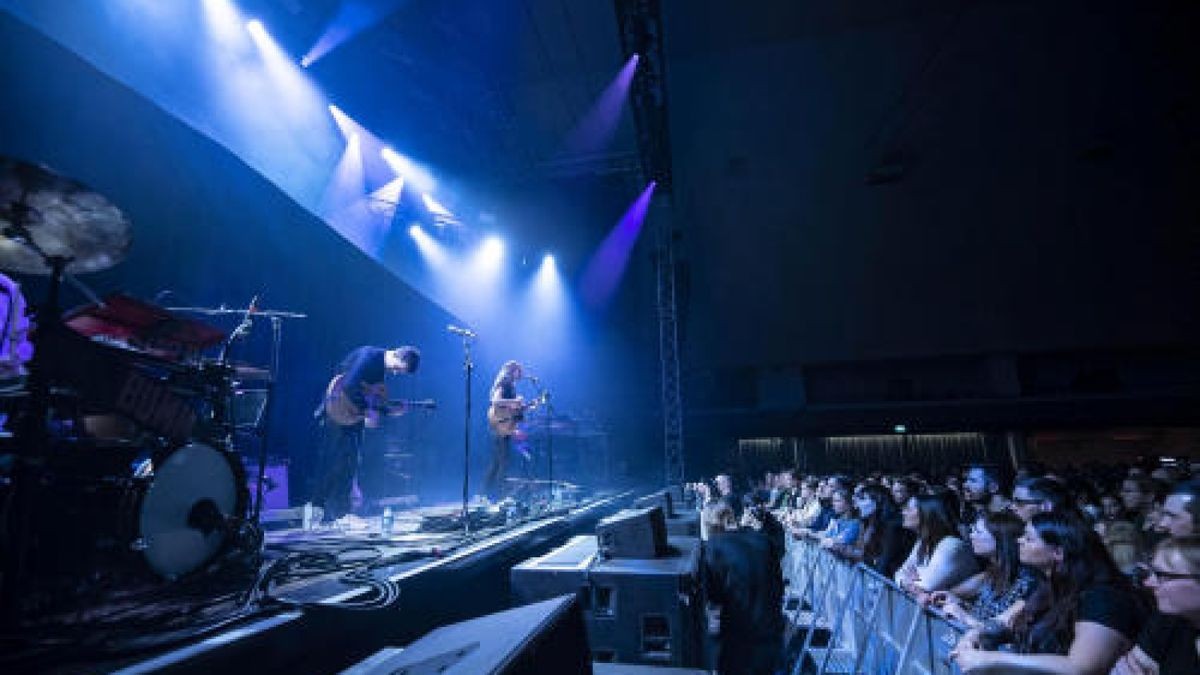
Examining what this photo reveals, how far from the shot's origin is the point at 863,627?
4.34m

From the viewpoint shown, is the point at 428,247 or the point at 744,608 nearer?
the point at 744,608

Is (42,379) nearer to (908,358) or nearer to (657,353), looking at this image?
(657,353)

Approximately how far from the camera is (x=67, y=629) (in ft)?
6.00

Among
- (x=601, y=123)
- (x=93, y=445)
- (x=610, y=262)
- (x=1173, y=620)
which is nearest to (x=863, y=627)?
(x=1173, y=620)

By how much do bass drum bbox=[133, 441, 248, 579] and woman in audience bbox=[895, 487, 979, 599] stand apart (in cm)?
403

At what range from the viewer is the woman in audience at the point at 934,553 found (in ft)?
12.2

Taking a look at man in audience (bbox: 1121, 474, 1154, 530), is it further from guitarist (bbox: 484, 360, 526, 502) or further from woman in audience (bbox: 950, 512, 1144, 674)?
guitarist (bbox: 484, 360, 526, 502)

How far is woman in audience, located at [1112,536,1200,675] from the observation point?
6.63ft

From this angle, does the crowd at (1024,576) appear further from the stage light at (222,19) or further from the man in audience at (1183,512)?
the stage light at (222,19)

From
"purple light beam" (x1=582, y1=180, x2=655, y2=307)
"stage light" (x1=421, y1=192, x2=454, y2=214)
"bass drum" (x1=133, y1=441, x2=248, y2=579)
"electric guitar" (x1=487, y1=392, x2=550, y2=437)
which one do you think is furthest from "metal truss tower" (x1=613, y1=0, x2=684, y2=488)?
"bass drum" (x1=133, y1=441, x2=248, y2=579)

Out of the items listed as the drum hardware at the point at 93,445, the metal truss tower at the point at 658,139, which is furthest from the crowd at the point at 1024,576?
the metal truss tower at the point at 658,139

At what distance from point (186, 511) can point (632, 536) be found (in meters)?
1.96

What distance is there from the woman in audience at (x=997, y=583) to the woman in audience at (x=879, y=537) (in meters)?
0.96

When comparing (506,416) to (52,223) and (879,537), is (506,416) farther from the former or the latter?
(52,223)
